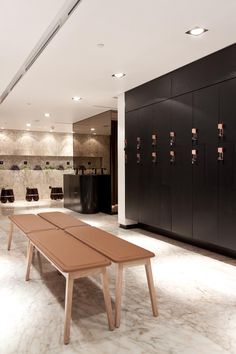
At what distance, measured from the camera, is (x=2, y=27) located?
3141 millimetres

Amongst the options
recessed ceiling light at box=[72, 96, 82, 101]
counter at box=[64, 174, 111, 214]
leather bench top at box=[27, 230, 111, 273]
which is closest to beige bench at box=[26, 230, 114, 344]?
leather bench top at box=[27, 230, 111, 273]

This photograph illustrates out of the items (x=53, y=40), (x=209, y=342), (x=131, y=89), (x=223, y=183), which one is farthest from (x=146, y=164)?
(x=209, y=342)

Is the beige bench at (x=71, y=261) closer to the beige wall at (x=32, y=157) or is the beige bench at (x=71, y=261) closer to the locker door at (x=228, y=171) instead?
the locker door at (x=228, y=171)

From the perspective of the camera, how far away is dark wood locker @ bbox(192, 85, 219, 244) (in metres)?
4.05

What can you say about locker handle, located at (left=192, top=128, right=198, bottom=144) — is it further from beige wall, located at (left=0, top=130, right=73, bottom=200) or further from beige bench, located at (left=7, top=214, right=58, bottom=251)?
beige wall, located at (left=0, top=130, right=73, bottom=200)

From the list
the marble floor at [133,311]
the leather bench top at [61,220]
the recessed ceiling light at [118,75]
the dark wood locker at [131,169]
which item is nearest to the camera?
the marble floor at [133,311]

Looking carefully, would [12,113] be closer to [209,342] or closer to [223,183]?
[223,183]

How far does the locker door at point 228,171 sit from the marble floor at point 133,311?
15.7 inches

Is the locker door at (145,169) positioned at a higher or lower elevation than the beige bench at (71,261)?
higher

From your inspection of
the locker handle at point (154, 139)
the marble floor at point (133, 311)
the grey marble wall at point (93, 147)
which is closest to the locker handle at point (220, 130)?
the locker handle at point (154, 139)

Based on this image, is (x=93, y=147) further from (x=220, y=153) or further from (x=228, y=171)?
(x=228, y=171)

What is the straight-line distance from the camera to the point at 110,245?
2752 mm

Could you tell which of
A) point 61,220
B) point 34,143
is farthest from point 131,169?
point 34,143

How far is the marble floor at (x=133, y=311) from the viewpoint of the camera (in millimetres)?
2133
